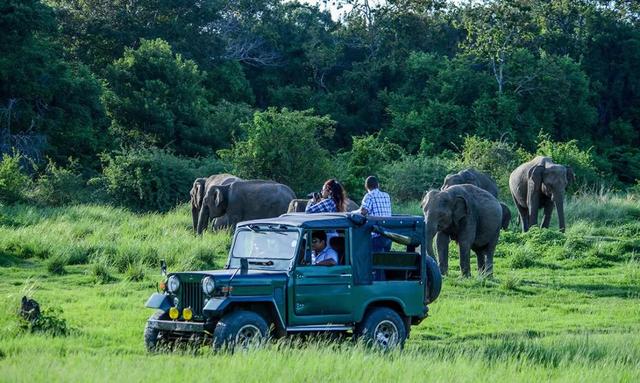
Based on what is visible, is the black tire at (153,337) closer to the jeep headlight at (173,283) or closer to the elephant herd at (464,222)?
the jeep headlight at (173,283)

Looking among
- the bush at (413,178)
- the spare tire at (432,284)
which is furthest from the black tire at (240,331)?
the bush at (413,178)

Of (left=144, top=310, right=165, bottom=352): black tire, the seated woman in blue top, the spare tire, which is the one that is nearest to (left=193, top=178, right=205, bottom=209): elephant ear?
the seated woman in blue top

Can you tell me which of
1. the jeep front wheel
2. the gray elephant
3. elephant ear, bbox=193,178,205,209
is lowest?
the jeep front wheel

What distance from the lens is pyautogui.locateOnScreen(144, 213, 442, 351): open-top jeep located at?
1284 centimetres

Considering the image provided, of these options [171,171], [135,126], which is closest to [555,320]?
[171,171]

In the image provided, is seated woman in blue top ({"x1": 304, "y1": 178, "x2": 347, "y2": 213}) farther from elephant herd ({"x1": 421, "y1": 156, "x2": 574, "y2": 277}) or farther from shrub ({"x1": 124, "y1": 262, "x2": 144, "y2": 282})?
elephant herd ({"x1": 421, "y1": 156, "x2": 574, "y2": 277})

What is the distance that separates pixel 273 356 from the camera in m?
11.4

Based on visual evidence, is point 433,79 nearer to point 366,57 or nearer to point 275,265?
point 366,57

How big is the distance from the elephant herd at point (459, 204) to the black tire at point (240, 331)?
933 centimetres

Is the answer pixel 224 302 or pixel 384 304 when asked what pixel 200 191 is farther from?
pixel 224 302

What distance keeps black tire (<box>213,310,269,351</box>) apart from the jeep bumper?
0.79ft

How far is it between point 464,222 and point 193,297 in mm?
10524

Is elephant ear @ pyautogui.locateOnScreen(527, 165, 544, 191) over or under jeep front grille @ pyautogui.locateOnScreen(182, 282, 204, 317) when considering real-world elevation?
over

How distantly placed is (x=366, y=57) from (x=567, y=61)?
10703 mm
